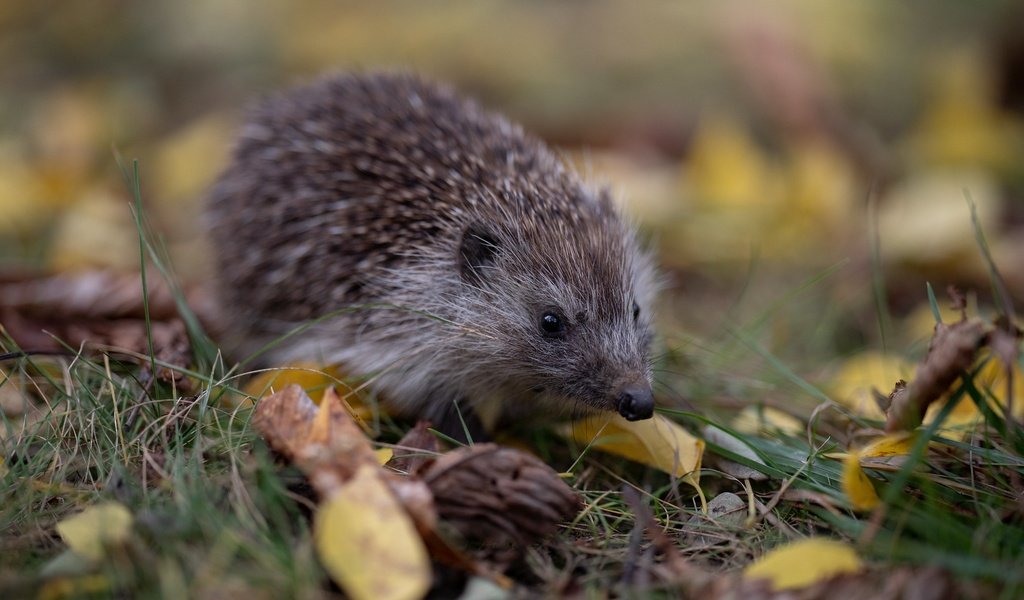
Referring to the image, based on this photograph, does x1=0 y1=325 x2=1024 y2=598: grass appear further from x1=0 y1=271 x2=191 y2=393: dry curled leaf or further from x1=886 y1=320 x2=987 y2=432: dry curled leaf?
x1=0 y1=271 x2=191 y2=393: dry curled leaf

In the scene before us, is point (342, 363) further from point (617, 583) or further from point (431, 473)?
point (617, 583)

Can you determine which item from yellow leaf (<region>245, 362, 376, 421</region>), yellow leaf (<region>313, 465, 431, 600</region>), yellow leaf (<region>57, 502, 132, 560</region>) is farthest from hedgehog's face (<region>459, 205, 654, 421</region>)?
yellow leaf (<region>57, 502, 132, 560</region>)

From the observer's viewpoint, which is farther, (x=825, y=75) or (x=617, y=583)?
(x=825, y=75)

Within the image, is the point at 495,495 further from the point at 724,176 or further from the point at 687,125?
the point at 687,125

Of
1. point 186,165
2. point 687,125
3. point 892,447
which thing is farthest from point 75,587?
point 687,125

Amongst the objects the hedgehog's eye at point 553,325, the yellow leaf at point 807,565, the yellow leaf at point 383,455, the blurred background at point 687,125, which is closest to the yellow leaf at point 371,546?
the yellow leaf at point 383,455

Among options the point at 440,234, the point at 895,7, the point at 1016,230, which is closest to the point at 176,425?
the point at 440,234
